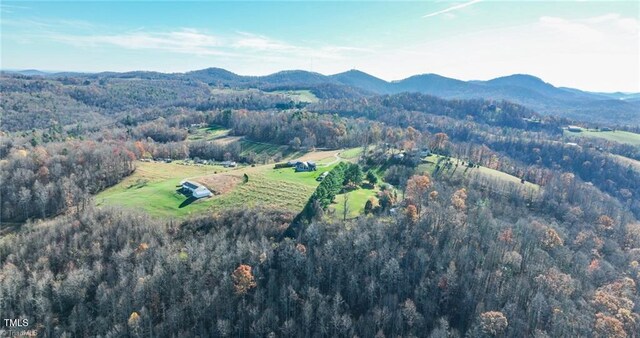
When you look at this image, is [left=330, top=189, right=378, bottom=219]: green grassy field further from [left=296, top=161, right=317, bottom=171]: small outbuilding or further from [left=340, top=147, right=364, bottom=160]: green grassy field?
[left=340, top=147, right=364, bottom=160]: green grassy field

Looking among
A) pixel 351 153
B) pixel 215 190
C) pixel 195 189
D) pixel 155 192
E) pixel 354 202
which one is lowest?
pixel 155 192

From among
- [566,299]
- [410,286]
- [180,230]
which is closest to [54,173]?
[180,230]

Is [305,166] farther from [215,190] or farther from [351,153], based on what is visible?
[351,153]

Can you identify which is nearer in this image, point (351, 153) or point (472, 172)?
point (472, 172)

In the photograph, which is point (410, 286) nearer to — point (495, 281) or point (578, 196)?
point (495, 281)

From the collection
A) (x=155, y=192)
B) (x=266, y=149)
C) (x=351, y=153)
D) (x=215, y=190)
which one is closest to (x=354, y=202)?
(x=215, y=190)

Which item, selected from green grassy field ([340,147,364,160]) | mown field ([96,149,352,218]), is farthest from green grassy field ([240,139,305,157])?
mown field ([96,149,352,218])

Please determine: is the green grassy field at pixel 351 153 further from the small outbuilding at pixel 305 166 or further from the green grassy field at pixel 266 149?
the small outbuilding at pixel 305 166

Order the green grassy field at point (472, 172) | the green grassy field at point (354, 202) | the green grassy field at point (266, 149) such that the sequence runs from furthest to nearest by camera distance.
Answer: the green grassy field at point (266, 149)
the green grassy field at point (472, 172)
the green grassy field at point (354, 202)

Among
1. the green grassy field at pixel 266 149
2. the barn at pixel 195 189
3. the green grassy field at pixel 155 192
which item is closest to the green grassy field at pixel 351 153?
the green grassy field at pixel 266 149
